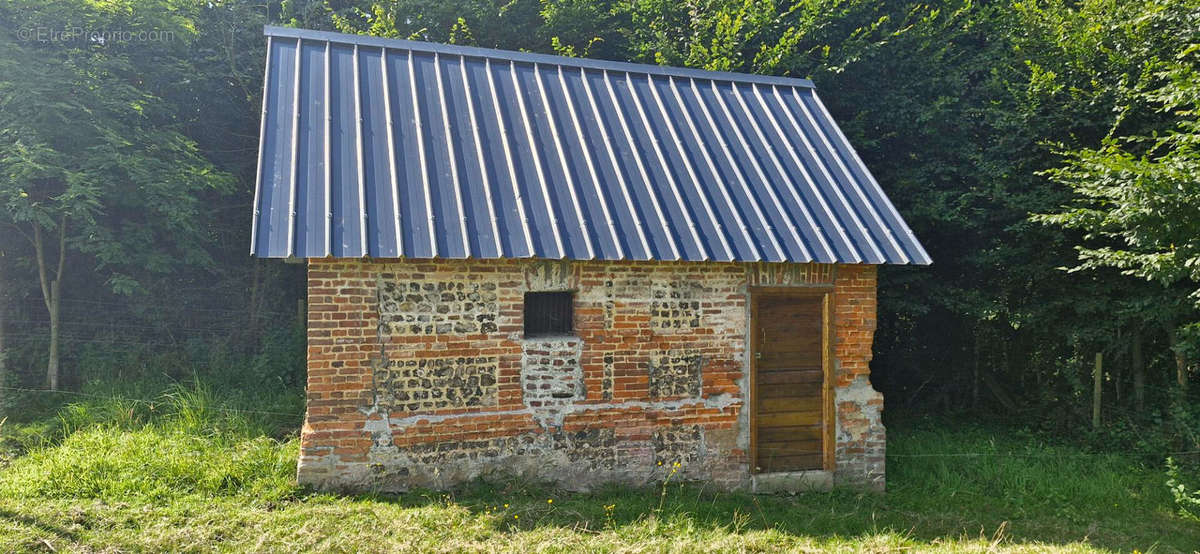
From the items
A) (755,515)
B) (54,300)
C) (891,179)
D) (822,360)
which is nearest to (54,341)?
(54,300)

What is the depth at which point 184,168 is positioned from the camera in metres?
9.10

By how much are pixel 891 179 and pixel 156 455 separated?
1004 cm

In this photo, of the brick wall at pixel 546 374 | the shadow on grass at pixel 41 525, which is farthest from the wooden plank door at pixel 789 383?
the shadow on grass at pixel 41 525

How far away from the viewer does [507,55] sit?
25.9 ft

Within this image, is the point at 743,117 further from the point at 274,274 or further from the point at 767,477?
the point at 274,274

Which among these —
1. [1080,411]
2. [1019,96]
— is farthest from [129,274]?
[1080,411]

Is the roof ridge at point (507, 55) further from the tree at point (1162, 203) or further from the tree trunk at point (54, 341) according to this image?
the tree trunk at point (54, 341)

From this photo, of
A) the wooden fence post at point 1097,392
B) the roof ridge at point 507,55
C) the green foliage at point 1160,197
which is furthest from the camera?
the wooden fence post at point 1097,392

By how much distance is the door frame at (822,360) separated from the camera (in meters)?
6.55

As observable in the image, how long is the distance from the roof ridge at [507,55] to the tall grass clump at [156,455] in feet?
14.1

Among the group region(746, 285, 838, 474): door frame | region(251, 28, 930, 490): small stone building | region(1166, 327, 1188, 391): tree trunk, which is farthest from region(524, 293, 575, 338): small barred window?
region(1166, 327, 1188, 391): tree trunk

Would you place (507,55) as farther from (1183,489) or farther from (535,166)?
(1183,489)

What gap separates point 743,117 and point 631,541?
5393 millimetres

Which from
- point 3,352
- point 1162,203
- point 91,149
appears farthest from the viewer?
point 3,352
